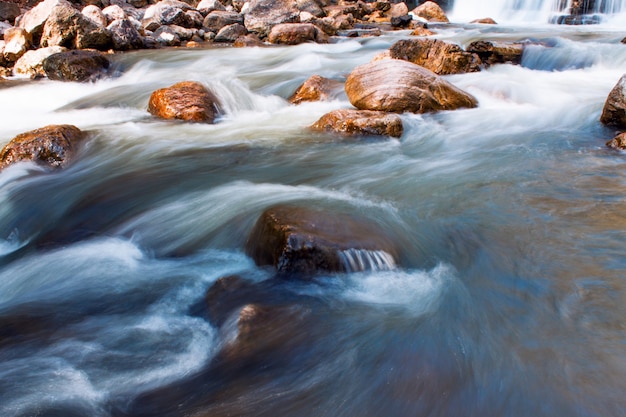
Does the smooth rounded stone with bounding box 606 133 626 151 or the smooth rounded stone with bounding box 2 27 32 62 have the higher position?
the smooth rounded stone with bounding box 2 27 32 62

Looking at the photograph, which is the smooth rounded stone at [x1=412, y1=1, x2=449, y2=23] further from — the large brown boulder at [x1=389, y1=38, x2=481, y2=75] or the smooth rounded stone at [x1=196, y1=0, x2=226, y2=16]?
the large brown boulder at [x1=389, y1=38, x2=481, y2=75]

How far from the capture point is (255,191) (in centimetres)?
514

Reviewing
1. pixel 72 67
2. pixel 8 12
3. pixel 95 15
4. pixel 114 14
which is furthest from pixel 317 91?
pixel 8 12

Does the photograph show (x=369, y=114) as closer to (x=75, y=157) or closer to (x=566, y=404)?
(x=75, y=157)

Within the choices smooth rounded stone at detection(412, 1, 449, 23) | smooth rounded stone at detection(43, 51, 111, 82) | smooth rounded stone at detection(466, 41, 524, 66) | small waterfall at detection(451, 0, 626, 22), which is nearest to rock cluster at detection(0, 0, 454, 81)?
smooth rounded stone at detection(412, 1, 449, 23)

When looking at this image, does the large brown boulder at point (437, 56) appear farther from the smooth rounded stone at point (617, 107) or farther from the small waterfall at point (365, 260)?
the small waterfall at point (365, 260)

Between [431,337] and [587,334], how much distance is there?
34.9 inches

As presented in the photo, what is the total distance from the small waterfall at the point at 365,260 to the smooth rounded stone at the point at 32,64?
11018 mm

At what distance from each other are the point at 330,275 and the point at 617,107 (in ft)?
17.1

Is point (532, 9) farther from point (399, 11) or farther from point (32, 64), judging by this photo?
point (32, 64)

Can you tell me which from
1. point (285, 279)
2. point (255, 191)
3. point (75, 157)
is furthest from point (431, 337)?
point (75, 157)

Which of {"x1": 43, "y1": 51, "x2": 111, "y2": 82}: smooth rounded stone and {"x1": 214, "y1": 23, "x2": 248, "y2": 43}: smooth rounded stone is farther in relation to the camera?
{"x1": 214, "y1": 23, "x2": 248, "y2": 43}: smooth rounded stone

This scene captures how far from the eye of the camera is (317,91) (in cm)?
856

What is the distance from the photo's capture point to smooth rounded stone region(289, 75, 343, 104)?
27.8 feet
